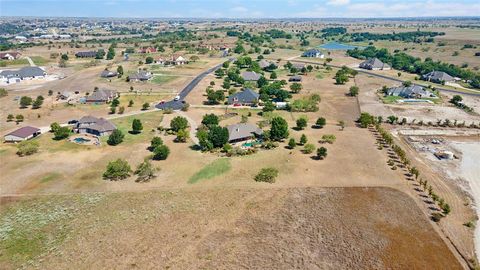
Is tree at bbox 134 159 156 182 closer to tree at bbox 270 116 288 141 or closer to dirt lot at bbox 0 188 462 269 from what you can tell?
dirt lot at bbox 0 188 462 269

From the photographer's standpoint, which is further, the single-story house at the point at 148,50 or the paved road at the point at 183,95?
the single-story house at the point at 148,50

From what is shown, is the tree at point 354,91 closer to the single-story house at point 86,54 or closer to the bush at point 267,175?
the bush at point 267,175

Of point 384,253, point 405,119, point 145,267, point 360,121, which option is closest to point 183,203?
point 145,267

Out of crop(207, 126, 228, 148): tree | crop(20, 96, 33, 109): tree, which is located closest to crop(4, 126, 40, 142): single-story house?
crop(20, 96, 33, 109): tree

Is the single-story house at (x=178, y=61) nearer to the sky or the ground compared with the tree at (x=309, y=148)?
nearer to the sky

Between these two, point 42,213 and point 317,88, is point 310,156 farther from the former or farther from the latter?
point 317,88

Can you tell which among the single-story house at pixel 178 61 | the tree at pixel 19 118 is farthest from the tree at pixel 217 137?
the single-story house at pixel 178 61

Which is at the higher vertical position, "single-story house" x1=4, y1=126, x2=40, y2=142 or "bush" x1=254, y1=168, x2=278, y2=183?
"single-story house" x1=4, y1=126, x2=40, y2=142

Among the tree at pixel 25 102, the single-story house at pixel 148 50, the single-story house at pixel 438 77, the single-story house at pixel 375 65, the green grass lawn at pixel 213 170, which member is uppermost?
the single-story house at pixel 148 50
